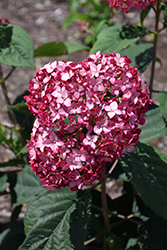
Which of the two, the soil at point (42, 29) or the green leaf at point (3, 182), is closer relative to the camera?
the green leaf at point (3, 182)

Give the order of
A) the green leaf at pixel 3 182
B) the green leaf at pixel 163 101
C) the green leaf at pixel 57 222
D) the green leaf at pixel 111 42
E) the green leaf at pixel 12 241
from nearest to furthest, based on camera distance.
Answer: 1. the green leaf at pixel 57 222
2. the green leaf at pixel 163 101
3. the green leaf at pixel 111 42
4. the green leaf at pixel 3 182
5. the green leaf at pixel 12 241

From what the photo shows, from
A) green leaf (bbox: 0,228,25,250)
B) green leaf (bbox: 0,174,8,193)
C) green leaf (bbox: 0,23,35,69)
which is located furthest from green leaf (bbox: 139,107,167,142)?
green leaf (bbox: 0,228,25,250)

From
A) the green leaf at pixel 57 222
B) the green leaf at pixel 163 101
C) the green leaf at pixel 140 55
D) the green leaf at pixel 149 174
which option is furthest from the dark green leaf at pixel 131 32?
the green leaf at pixel 57 222

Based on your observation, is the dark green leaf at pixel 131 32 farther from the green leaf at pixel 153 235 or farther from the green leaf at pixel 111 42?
the green leaf at pixel 153 235

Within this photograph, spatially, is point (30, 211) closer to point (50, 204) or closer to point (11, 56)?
point (50, 204)

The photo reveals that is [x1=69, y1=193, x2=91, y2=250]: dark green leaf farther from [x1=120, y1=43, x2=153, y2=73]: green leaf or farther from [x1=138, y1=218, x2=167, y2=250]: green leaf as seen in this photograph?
[x1=120, y1=43, x2=153, y2=73]: green leaf

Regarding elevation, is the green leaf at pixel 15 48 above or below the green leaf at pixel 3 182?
above
